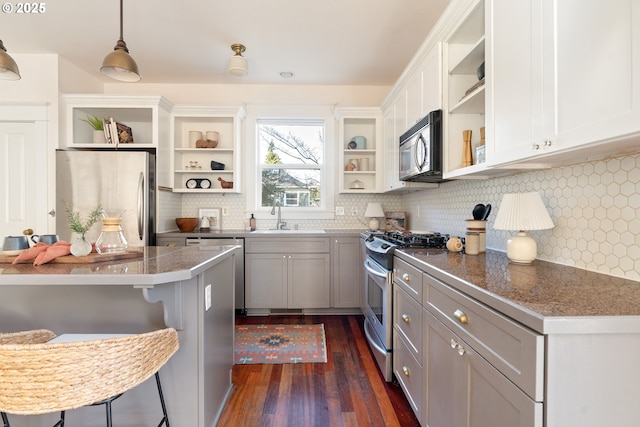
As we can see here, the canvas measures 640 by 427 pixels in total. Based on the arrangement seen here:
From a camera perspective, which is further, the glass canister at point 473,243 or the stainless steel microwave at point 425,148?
the stainless steel microwave at point 425,148

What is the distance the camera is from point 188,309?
56.3 inches

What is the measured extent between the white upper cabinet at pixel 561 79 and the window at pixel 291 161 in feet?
8.39

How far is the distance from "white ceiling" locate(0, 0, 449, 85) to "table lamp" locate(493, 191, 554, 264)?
5.75ft

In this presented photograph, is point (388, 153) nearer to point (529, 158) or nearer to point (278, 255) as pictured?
point (278, 255)

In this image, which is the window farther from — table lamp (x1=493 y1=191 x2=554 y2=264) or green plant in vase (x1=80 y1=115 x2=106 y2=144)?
table lamp (x1=493 y1=191 x2=554 y2=264)

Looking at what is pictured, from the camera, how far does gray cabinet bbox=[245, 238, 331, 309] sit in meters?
3.40

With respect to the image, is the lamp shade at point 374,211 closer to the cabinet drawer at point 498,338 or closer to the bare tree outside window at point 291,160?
the bare tree outside window at point 291,160

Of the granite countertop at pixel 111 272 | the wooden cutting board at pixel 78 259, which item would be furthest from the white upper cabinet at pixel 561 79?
the wooden cutting board at pixel 78 259

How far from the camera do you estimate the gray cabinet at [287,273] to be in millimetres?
3402

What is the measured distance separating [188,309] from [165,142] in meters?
2.71

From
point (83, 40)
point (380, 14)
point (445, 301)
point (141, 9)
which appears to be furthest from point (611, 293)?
point (83, 40)

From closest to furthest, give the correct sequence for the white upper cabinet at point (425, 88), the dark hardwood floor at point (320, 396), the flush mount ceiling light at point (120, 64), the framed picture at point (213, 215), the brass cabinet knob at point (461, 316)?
the brass cabinet knob at point (461, 316), the dark hardwood floor at point (320, 396), the flush mount ceiling light at point (120, 64), the white upper cabinet at point (425, 88), the framed picture at point (213, 215)

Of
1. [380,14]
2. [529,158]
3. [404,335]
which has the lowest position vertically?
[404,335]

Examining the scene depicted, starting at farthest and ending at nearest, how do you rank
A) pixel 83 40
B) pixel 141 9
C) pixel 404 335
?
1. pixel 83 40
2. pixel 141 9
3. pixel 404 335
